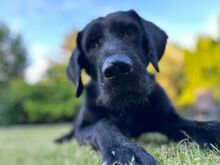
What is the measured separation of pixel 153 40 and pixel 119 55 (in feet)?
3.15

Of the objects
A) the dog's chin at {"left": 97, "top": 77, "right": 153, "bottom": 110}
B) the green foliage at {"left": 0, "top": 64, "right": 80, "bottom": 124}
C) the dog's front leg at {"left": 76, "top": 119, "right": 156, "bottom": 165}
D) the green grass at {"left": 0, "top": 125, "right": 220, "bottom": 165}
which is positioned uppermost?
the dog's chin at {"left": 97, "top": 77, "right": 153, "bottom": 110}

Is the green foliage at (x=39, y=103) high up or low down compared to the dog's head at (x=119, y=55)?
down

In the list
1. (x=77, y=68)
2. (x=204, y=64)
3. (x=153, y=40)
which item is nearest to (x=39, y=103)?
(x=204, y=64)

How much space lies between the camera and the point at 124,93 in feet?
8.72

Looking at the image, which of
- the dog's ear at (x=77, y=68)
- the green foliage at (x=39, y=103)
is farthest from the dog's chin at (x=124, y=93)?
the green foliage at (x=39, y=103)

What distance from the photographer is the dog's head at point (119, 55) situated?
8.29 feet

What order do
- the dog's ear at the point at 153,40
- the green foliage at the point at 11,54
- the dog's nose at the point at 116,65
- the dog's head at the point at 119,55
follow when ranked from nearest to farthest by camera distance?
the dog's nose at the point at 116,65
the dog's head at the point at 119,55
the dog's ear at the point at 153,40
the green foliage at the point at 11,54

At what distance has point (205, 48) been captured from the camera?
1245cm

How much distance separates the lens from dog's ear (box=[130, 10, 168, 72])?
3.23 meters

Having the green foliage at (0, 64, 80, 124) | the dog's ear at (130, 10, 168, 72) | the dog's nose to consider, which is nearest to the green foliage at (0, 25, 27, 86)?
the green foliage at (0, 64, 80, 124)

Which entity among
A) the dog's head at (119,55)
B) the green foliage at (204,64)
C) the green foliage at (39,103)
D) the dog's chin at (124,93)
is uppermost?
the dog's head at (119,55)

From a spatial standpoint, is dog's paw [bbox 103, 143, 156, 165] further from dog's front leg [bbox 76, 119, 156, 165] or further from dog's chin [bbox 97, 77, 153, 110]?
dog's chin [bbox 97, 77, 153, 110]

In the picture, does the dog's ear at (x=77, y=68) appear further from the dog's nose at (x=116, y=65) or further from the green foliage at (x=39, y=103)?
the green foliage at (x=39, y=103)

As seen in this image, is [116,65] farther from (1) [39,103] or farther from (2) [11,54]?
(2) [11,54]
